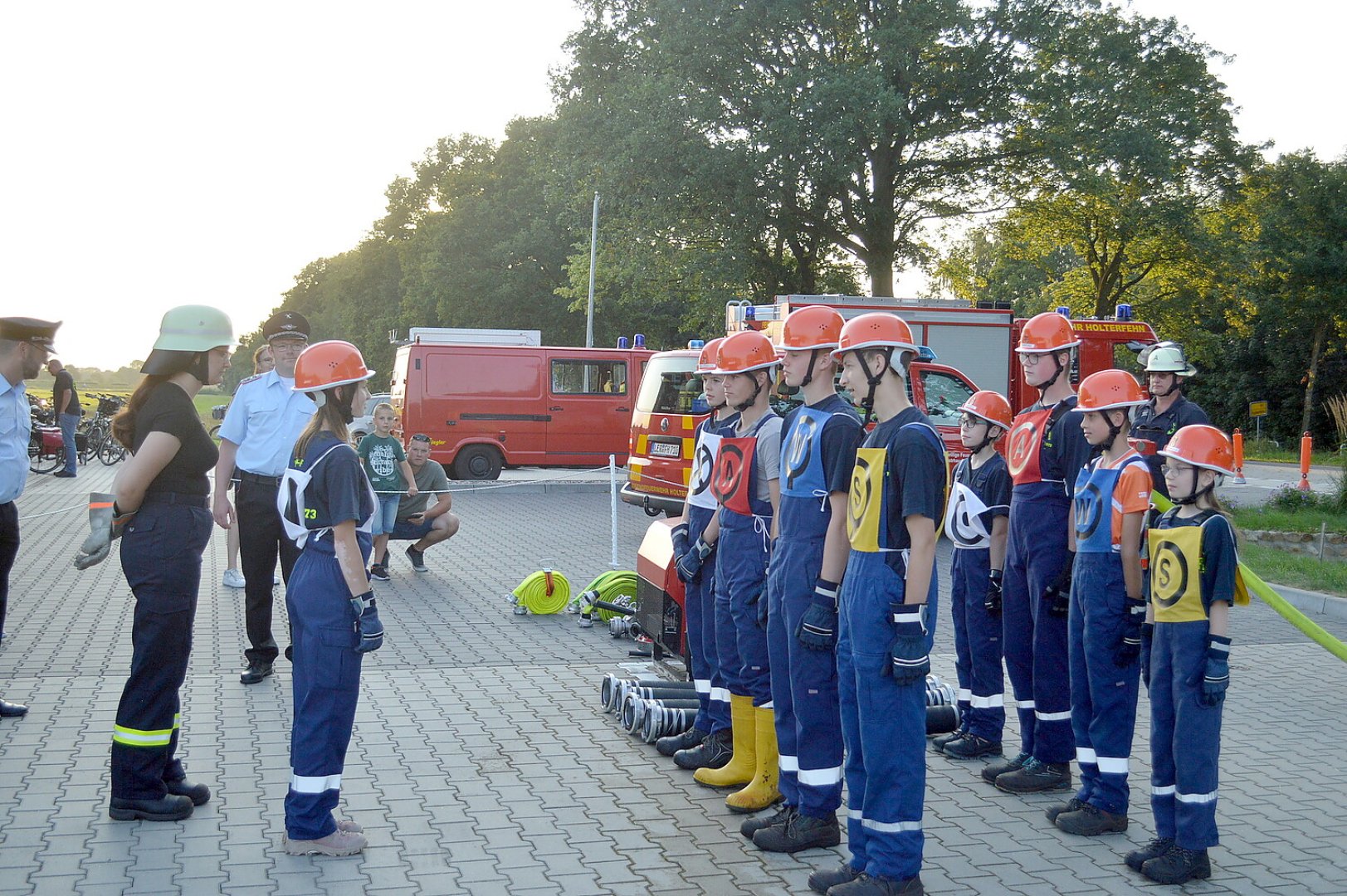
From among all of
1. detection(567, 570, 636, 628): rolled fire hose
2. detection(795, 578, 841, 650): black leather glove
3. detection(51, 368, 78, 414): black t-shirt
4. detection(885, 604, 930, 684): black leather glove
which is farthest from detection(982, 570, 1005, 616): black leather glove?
detection(51, 368, 78, 414): black t-shirt

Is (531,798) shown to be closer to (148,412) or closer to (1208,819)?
(148,412)

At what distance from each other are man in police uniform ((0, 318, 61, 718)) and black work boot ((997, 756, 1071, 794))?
17.3 ft

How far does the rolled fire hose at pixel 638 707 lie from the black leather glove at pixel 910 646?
2.42 metres

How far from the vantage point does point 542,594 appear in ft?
33.2

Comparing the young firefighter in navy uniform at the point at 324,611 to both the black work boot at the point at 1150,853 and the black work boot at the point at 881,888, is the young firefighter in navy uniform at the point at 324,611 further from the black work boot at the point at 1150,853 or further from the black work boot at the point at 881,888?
the black work boot at the point at 1150,853

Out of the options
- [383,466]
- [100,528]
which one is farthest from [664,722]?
[383,466]

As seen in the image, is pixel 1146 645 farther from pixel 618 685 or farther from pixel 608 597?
pixel 608 597

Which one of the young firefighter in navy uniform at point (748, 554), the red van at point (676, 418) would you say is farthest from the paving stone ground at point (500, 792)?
the red van at point (676, 418)

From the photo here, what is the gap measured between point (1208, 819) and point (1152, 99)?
25606 millimetres

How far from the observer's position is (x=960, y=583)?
21.8ft

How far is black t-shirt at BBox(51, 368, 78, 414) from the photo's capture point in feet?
70.0

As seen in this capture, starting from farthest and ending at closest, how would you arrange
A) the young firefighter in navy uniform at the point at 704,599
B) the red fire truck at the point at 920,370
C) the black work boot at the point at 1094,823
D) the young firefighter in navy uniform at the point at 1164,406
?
1. the red fire truck at the point at 920,370
2. the young firefighter in navy uniform at the point at 1164,406
3. the young firefighter in navy uniform at the point at 704,599
4. the black work boot at the point at 1094,823

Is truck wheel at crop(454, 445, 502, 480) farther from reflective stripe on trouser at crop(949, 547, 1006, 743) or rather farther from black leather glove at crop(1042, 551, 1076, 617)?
black leather glove at crop(1042, 551, 1076, 617)

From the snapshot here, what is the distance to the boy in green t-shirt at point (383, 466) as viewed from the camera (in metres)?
11.2
